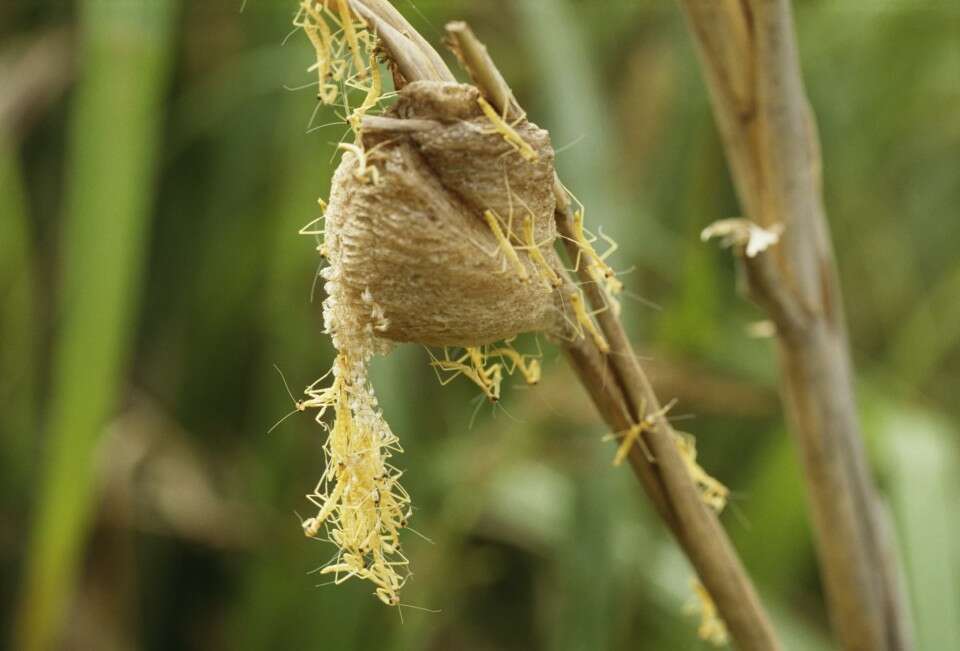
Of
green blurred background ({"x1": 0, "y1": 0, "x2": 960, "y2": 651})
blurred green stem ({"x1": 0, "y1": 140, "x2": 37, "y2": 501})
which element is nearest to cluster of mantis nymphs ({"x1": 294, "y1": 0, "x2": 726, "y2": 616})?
green blurred background ({"x1": 0, "y1": 0, "x2": 960, "y2": 651})

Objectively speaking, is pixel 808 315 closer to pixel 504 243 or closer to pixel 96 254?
pixel 504 243

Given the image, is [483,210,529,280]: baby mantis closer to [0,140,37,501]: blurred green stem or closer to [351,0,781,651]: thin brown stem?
[351,0,781,651]: thin brown stem

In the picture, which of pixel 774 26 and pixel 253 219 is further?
pixel 253 219

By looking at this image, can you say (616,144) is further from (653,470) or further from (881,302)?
(653,470)

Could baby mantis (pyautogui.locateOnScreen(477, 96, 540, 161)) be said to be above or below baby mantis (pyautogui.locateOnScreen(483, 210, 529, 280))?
above

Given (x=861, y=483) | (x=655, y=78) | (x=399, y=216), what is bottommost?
(x=861, y=483)

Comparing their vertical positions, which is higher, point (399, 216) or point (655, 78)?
point (655, 78)

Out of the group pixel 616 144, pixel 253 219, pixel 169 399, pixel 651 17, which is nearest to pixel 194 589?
pixel 169 399
